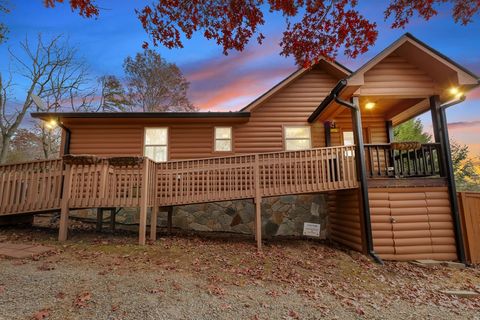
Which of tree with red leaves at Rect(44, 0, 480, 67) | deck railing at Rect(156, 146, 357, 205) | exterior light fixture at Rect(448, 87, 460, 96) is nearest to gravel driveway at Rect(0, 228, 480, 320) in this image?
deck railing at Rect(156, 146, 357, 205)

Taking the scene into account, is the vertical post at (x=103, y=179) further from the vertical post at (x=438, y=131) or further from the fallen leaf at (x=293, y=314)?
the vertical post at (x=438, y=131)

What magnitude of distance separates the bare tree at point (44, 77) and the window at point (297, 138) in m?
16.8

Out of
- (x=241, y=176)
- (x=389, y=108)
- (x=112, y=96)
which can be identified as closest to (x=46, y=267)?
(x=241, y=176)

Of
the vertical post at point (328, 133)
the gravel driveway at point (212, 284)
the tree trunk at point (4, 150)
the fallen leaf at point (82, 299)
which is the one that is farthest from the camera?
the tree trunk at point (4, 150)

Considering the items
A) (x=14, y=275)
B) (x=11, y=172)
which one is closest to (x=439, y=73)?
(x=14, y=275)

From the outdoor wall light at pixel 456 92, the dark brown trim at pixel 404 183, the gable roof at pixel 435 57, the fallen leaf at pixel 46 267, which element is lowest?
the fallen leaf at pixel 46 267

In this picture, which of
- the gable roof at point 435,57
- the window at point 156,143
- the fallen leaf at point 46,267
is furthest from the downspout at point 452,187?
the fallen leaf at point 46,267

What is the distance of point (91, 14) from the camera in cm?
582

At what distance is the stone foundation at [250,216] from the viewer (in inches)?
379

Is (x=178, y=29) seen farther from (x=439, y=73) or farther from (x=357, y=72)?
(x=439, y=73)

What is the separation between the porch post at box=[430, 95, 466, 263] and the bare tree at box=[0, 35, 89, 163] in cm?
2153

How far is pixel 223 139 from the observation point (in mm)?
10648

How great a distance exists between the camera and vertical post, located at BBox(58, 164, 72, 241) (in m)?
6.54

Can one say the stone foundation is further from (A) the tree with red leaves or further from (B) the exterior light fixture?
(A) the tree with red leaves
